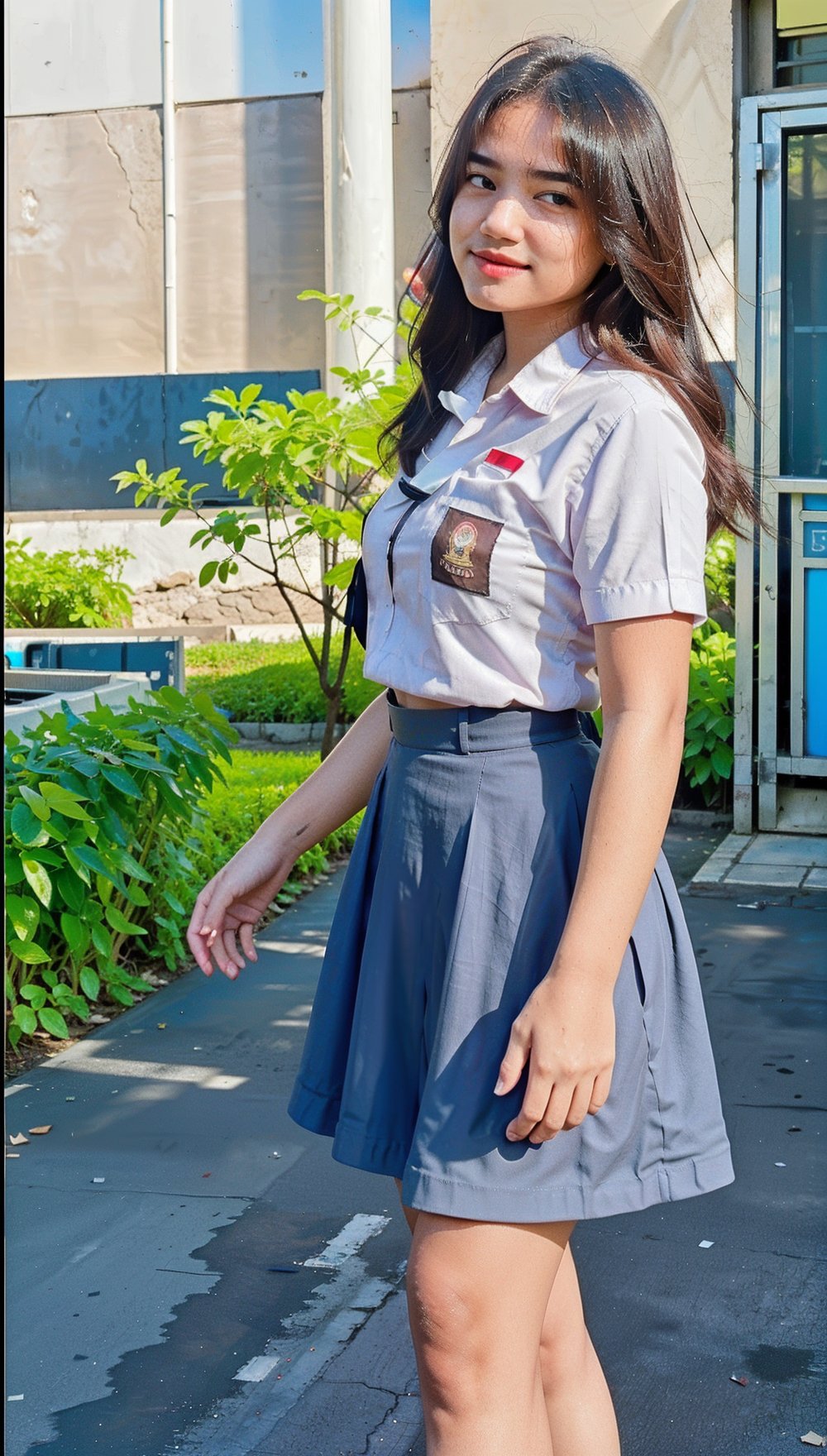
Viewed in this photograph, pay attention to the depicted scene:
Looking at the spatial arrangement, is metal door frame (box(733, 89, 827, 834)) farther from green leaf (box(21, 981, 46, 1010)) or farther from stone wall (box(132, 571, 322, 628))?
stone wall (box(132, 571, 322, 628))

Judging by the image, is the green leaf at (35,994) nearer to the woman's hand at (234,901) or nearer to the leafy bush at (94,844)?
the leafy bush at (94,844)

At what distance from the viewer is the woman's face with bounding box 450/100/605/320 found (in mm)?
1548

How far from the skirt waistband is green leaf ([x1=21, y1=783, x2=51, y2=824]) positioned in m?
2.06

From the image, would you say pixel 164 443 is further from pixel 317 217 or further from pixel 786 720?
pixel 786 720

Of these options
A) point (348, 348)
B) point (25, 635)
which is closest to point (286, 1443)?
point (25, 635)

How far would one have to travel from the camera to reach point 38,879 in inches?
142

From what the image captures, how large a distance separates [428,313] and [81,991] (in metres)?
2.75

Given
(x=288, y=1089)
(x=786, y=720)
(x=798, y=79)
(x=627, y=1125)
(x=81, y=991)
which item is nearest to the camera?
(x=627, y=1125)

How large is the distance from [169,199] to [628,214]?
43.2 ft

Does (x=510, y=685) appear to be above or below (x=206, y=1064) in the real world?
above

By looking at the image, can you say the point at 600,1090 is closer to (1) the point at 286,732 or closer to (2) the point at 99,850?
(2) the point at 99,850

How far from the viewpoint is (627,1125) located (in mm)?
1534

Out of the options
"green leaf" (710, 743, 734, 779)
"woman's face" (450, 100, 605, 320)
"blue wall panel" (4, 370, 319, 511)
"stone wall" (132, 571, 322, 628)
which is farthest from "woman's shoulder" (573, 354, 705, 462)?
"blue wall panel" (4, 370, 319, 511)

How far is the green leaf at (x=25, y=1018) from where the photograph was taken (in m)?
3.84
